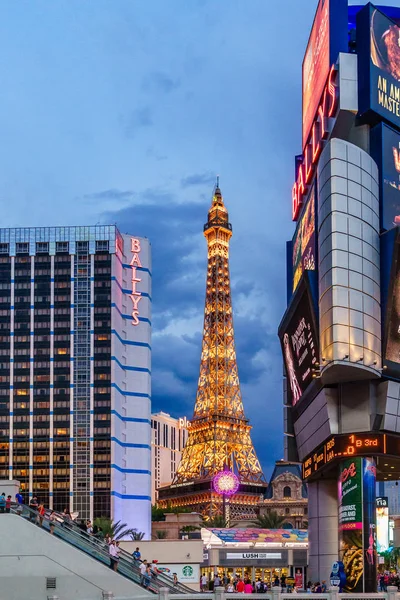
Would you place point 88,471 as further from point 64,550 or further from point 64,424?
point 64,550

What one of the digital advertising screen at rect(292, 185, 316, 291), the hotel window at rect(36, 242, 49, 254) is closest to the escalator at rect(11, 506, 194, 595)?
the digital advertising screen at rect(292, 185, 316, 291)

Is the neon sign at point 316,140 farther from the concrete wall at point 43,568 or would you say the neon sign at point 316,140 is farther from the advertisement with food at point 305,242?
the concrete wall at point 43,568

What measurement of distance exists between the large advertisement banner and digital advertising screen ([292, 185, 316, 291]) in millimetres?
10193

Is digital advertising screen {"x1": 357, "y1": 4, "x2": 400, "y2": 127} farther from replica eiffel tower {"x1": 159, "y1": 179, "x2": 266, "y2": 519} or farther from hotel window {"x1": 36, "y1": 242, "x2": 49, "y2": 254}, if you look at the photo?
replica eiffel tower {"x1": 159, "y1": 179, "x2": 266, "y2": 519}

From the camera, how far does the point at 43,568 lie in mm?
35125

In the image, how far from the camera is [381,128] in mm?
46281

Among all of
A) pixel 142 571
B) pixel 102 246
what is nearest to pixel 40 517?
pixel 142 571

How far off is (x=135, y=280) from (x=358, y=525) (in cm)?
11221

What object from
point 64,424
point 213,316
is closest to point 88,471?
point 64,424

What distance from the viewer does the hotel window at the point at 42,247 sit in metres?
150

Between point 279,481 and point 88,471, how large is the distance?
43.6 m

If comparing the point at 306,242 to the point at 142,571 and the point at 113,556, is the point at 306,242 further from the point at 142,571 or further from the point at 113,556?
the point at 113,556

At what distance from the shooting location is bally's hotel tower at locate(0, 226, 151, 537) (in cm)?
14300

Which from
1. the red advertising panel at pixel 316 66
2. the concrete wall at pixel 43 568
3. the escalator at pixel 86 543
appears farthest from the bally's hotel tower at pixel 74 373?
the concrete wall at pixel 43 568
